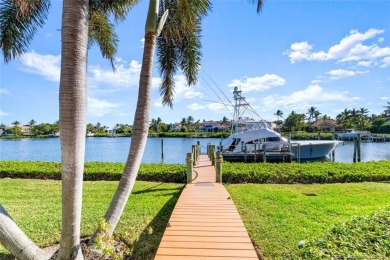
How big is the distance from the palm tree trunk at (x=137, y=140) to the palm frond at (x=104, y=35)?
3.31m

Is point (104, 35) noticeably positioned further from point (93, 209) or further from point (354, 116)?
point (354, 116)

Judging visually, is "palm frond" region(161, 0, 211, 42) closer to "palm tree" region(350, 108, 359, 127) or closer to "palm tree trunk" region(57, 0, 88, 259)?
"palm tree trunk" region(57, 0, 88, 259)

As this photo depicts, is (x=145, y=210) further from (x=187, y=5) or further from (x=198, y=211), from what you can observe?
(x=187, y=5)

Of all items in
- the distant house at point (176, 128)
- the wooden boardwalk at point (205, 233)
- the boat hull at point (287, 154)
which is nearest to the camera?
the wooden boardwalk at point (205, 233)

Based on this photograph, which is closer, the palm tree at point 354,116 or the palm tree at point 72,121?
the palm tree at point 72,121

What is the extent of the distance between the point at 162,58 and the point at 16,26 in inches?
146

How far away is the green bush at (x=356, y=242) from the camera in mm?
3555

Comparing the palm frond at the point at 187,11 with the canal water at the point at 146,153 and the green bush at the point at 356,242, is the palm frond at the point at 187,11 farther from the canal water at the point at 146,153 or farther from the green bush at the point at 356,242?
the canal water at the point at 146,153

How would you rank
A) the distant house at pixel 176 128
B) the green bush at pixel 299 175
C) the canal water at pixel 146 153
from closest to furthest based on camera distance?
the green bush at pixel 299 175, the canal water at pixel 146 153, the distant house at pixel 176 128

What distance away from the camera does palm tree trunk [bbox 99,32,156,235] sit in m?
4.56

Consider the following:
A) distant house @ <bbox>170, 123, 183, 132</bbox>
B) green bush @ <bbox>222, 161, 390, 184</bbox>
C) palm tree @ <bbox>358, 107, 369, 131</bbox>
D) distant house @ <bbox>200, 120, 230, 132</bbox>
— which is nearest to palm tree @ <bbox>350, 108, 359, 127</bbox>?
palm tree @ <bbox>358, 107, 369, 131</bbox>

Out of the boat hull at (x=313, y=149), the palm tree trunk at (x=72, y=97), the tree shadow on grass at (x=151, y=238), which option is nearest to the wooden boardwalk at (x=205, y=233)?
the tree shadow on grass at (x=151, y=238)

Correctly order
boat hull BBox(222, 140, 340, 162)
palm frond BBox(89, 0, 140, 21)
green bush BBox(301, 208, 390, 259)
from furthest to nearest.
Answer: boat hull BBox(222, 140, 340, 162)
palm frond BBox(89, 0, 140, 21)
green bush BBox(301, 208, 390, 259)

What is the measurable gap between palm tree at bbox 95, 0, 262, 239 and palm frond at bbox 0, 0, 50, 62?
2099mm
